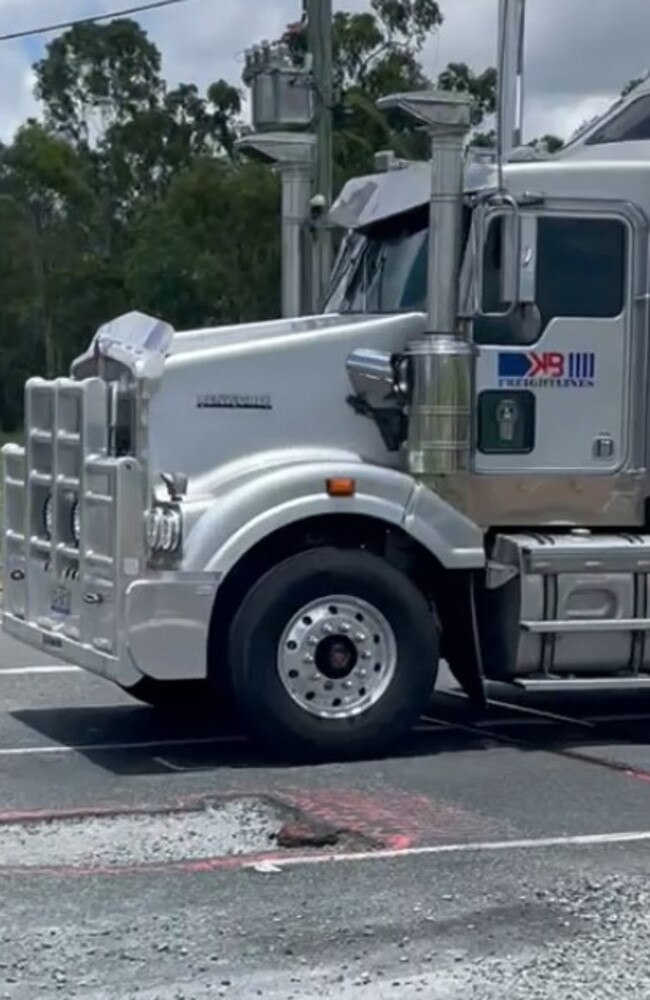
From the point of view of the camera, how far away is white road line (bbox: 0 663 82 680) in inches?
510

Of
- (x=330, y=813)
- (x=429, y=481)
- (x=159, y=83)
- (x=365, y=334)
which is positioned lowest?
(x=330, y=813)

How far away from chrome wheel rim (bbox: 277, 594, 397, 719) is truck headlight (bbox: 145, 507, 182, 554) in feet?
2.29

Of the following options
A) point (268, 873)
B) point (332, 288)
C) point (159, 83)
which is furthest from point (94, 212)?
point (268, 873)

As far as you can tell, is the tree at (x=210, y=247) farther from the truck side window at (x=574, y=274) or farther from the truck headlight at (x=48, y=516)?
the truck side window at (x=574, y=274)

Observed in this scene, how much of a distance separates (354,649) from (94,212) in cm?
5372

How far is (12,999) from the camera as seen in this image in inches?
239

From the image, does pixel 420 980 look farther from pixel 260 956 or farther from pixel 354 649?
pixel 354 649

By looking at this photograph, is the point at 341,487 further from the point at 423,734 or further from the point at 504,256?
the point at 423,734

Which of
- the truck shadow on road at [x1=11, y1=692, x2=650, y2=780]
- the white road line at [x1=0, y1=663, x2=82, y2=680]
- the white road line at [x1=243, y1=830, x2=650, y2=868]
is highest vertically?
the white road line at [x1=243, y1=830, x2=650, y2=868]

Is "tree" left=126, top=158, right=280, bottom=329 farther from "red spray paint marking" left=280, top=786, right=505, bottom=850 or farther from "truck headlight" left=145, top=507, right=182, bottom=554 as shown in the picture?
"red spray paint marking" left=280, top=786, right=505, bottom=850

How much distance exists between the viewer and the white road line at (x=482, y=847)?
779 cm

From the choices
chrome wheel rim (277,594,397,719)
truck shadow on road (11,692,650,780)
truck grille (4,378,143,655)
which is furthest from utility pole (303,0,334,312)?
chrome wheel rim (277,594,397,719)

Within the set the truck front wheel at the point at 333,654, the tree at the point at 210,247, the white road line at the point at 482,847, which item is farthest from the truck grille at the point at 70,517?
the tree at the point at 210,247

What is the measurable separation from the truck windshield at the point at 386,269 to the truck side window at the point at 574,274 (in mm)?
420
